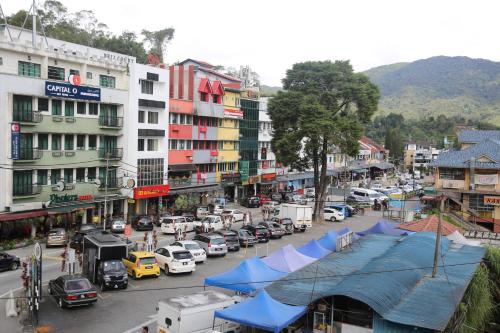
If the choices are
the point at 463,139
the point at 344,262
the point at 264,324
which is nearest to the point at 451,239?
the point at 344,262

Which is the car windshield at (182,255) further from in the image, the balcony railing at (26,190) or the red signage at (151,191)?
the red signage at (151,191)

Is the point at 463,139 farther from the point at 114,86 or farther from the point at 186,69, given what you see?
the point at 114,86

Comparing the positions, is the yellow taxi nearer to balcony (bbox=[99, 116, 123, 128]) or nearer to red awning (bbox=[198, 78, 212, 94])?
balcony (bbox=[99, 116, 123, 128])

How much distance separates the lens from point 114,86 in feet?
163

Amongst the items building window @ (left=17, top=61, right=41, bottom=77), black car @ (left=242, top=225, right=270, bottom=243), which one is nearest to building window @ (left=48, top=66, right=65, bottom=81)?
building window @ (left=17, top=61, right=41, bottom=77)

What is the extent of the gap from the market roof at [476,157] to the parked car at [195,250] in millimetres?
31790

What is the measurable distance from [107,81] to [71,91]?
256 inches

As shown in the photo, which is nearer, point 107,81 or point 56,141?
point 56,141

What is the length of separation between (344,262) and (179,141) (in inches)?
1421

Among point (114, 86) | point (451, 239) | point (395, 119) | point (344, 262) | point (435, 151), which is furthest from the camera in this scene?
point (395, 119)

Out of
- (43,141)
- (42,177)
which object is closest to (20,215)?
(42,177)

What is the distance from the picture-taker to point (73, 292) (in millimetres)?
22688

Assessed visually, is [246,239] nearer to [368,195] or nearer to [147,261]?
[147,261]

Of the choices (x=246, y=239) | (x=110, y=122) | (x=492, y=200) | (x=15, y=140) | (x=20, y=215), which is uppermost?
(x=110, y=122)
